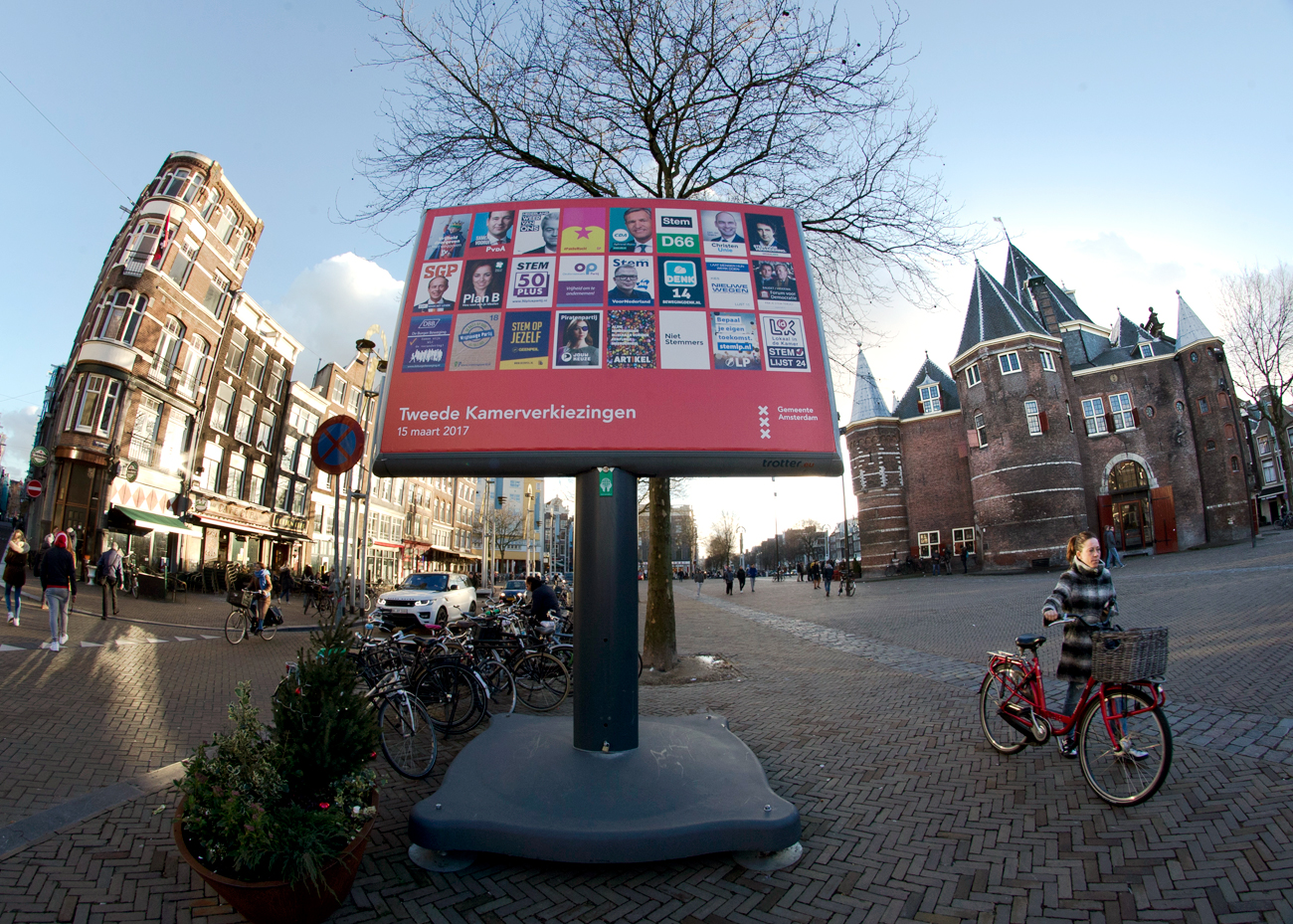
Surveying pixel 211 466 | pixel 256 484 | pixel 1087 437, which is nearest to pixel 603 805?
pixel 211 466

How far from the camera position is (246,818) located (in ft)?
8.21

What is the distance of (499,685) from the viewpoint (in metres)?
7.16

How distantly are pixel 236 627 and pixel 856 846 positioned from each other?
12883 millimetres

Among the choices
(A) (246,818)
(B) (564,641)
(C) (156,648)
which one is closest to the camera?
(A) (246,818)

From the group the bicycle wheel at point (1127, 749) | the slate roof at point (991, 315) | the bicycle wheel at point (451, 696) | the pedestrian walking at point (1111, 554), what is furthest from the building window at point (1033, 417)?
the bicycle wheel at point (451, 696)

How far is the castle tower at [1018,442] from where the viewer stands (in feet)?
107

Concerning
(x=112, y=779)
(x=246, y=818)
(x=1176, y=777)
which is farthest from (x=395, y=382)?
(x=1176, y=777)

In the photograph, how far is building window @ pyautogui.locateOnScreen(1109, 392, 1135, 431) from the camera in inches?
1366

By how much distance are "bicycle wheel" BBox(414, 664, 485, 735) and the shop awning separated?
20.8 m

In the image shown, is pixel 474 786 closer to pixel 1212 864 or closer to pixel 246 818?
pixel 246 818

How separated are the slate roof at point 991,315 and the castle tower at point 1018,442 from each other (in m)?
0.07

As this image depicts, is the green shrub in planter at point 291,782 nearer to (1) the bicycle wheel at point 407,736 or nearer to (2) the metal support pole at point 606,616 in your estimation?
(2) the metal support pole at point 606,616

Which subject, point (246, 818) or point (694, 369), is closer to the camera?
point (246, 818)

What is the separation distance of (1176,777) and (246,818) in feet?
18.3
